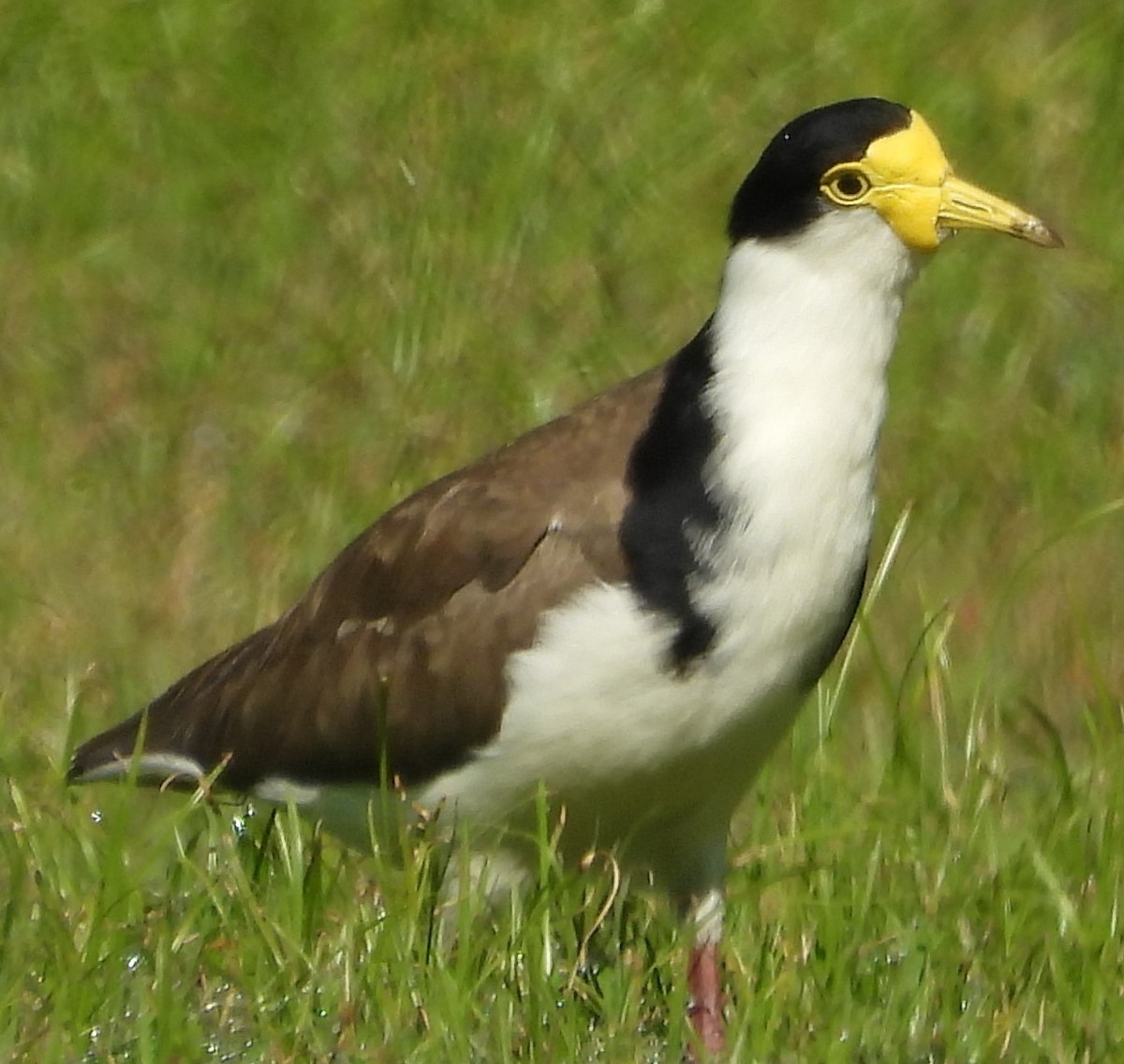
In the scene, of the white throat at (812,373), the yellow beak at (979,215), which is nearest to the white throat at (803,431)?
the white throat at (812,373)

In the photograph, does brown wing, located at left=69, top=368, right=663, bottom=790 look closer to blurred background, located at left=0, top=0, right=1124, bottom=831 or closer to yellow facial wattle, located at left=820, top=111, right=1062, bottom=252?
yellow facial wattle, located at left=820, top=111, right=1062, bottom=252

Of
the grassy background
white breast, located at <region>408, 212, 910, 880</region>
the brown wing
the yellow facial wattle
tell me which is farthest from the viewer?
the brown wing

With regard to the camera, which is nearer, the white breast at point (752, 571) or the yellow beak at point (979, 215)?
the white breast at point (752, 571)

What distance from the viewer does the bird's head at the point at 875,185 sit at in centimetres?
579

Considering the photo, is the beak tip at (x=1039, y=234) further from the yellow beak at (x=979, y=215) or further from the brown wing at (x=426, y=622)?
the brown wing at (x=426, y=622)

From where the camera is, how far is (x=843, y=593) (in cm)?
579

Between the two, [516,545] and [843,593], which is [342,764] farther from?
[843,593]

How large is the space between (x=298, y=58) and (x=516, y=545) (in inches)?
184

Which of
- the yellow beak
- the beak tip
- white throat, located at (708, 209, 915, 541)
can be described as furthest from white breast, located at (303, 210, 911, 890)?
the beak tip

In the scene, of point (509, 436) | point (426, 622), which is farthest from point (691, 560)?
point (509, 436)

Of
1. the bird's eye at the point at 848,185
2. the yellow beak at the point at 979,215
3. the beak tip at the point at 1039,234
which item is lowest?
the beak tip at the point at 1039,234

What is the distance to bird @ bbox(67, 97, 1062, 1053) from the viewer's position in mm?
5695

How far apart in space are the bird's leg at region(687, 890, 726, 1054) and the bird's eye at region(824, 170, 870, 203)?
4.54 feet

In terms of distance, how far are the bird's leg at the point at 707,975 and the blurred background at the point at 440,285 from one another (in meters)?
1.70
